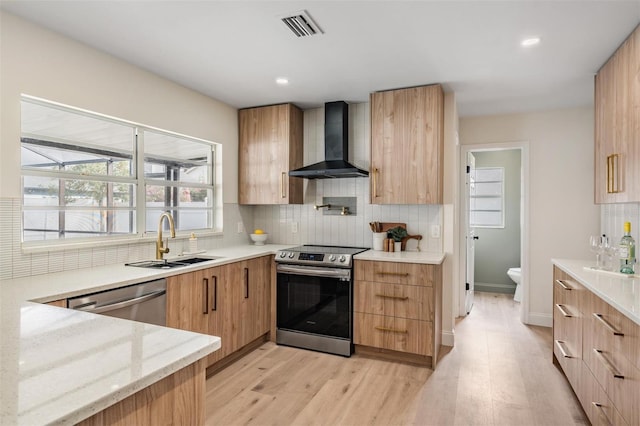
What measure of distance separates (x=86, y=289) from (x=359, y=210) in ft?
8.56

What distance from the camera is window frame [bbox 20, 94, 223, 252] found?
2328 mm

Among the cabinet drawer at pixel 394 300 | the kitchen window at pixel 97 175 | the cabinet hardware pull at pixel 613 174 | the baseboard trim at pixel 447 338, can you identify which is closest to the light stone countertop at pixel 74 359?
the kitchen window at pixel 97 175

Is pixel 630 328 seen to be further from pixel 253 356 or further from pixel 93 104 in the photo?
pixel 93 104

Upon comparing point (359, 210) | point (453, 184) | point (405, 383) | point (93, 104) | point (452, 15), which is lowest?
point (405, 383)

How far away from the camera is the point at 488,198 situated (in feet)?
18.8

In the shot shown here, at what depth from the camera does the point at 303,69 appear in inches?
116

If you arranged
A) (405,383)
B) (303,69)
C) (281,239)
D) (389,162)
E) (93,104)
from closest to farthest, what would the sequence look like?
(93,104) → (405,383) → (303,69) → (389,162) → (281,239)

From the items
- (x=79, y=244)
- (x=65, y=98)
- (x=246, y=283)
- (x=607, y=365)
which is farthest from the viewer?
(x=246, y=283)

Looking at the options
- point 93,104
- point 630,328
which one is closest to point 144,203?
point 93,104

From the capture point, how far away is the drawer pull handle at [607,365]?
1693mm

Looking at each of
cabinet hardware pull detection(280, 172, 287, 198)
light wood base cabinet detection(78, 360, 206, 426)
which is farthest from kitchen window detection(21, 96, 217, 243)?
light wood base cabinet detection(78, 360, 206, 426)

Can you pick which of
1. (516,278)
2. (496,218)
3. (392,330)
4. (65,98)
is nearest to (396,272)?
(392,330)

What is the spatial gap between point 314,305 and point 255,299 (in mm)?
534

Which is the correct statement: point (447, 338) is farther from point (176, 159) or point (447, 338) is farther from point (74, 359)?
point (74, 359)
